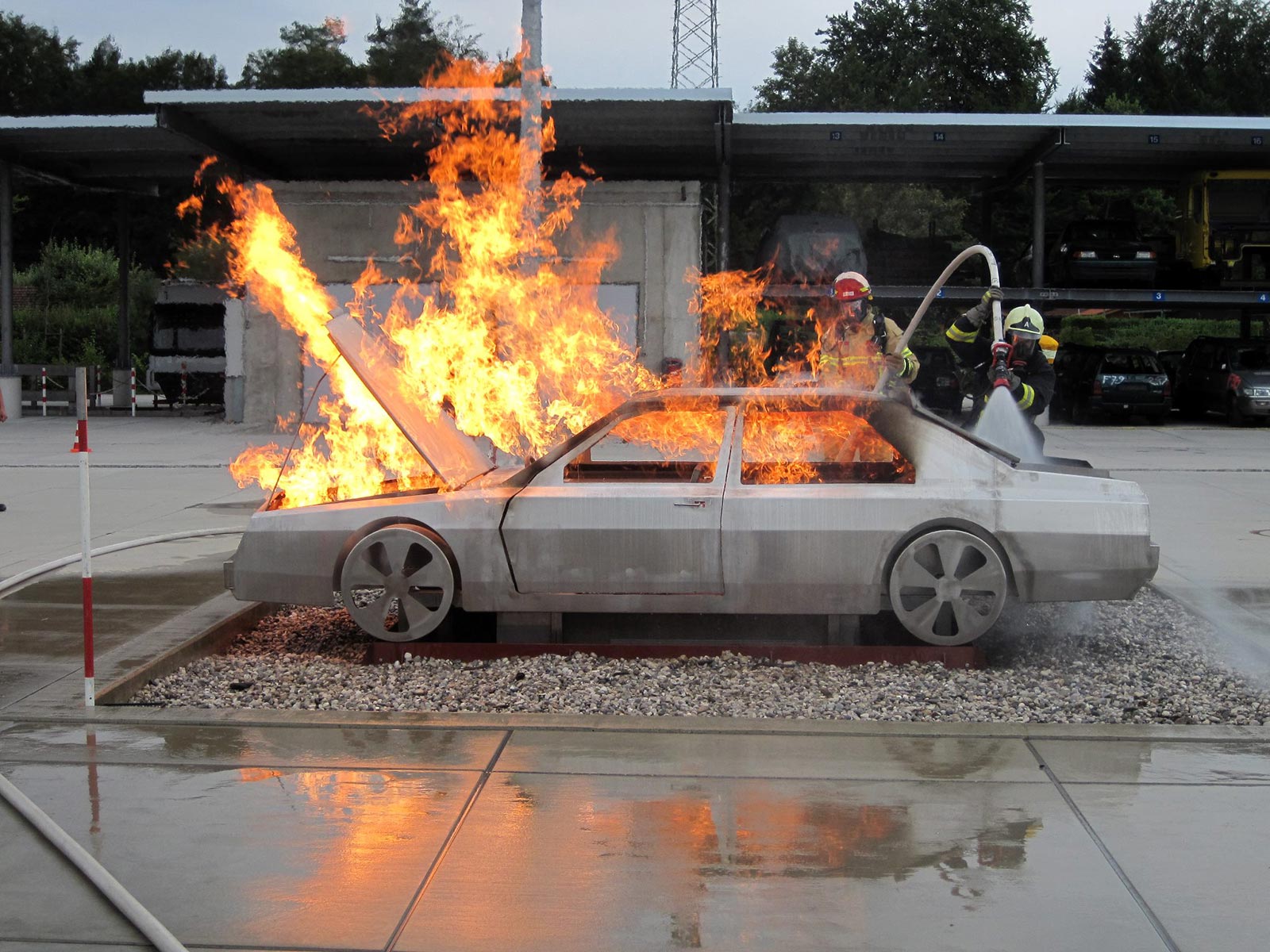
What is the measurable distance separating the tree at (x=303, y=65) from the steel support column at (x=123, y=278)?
92.0 ft

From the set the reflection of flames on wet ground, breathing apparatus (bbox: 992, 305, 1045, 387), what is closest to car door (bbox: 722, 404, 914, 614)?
the reflection of flames on wet ground

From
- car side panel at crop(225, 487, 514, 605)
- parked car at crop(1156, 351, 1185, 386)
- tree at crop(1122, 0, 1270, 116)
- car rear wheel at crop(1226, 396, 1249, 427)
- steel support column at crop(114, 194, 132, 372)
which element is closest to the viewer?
car side panel at crop(225, 487, 514, 605)

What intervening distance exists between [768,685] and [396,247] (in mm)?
19034

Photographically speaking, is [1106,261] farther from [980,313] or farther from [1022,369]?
[980,313]

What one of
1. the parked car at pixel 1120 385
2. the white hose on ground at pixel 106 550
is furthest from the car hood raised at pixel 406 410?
the parked car at pixel 1120 385

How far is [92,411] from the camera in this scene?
1160 inches

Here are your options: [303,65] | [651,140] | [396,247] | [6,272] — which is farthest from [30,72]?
[651,140]

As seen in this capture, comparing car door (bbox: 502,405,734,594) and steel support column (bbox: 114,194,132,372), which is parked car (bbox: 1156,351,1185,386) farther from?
car door (bbox: 502,405,734,594)

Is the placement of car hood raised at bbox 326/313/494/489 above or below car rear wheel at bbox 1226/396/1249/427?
above

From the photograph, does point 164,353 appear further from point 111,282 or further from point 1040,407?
point 1040,407

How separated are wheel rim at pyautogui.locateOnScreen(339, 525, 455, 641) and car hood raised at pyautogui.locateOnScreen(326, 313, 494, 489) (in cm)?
39

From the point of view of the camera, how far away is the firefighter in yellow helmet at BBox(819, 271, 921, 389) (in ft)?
27.7

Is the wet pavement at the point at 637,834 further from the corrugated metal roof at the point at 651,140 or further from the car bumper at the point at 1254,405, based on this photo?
the car bumper at the point at 1254,405

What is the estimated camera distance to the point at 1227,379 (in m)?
25.5
